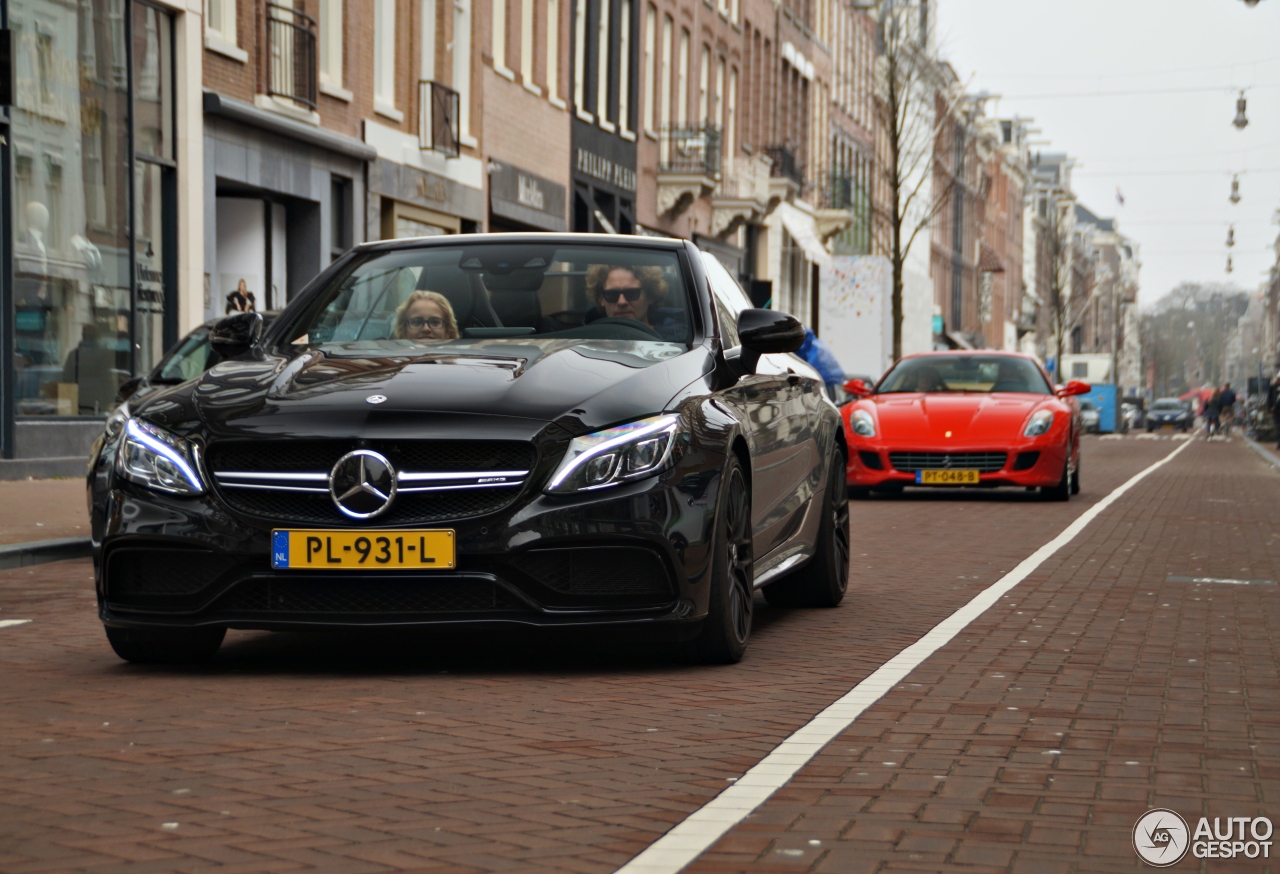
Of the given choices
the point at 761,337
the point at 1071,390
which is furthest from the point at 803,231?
the point at 761,337

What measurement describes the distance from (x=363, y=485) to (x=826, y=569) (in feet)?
11.2

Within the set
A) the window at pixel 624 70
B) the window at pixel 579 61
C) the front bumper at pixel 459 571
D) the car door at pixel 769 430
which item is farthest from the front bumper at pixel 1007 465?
the window at pixel 624 70

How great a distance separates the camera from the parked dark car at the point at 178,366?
1319 centimetres

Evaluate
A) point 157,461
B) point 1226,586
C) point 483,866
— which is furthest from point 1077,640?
point 483,866

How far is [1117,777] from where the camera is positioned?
5211 millimetres

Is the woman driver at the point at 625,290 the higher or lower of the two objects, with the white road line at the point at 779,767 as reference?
higher

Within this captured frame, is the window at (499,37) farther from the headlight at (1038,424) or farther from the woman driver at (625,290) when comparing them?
the woman driver at (625,290)

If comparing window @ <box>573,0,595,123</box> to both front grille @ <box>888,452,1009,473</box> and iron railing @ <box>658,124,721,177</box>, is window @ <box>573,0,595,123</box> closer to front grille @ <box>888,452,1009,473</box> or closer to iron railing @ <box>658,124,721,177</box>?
iron railing @ <box>658,124,721,177</box>

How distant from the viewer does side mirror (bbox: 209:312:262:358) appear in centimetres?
766

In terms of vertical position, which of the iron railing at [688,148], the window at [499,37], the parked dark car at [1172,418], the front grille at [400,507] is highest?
the window at [499,37]

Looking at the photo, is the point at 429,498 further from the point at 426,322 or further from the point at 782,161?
the point at 782,161

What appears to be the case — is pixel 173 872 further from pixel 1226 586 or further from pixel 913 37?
pixel 913 37

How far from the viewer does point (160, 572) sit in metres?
6.70

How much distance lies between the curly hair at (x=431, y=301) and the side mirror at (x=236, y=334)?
50 cm
